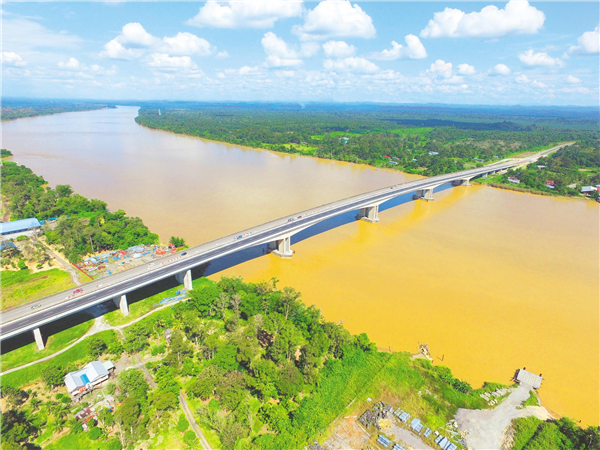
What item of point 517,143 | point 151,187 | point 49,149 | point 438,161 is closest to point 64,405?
point 151,187

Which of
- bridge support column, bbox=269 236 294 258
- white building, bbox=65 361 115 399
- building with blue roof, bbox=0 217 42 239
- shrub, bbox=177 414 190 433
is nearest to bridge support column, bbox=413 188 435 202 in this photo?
bridge support column, bbox=269 236 294 258

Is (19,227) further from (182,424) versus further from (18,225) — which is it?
(182,424)

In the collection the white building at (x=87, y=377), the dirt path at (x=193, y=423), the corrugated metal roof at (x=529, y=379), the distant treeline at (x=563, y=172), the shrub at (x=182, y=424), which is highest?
the distant treeline at (x=563, y=172)

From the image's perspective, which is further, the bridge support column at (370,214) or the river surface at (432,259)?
the bridge support column at (370,214)

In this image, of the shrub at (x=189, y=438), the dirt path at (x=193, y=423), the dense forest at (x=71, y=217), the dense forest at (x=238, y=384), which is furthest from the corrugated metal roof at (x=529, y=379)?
the dense forest at (x=71, y=217)

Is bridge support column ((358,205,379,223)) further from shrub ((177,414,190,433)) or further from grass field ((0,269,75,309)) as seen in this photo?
shrub ((177,414,190,433))

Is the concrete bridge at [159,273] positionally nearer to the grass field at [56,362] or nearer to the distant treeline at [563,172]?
the grass field at [56,362]
